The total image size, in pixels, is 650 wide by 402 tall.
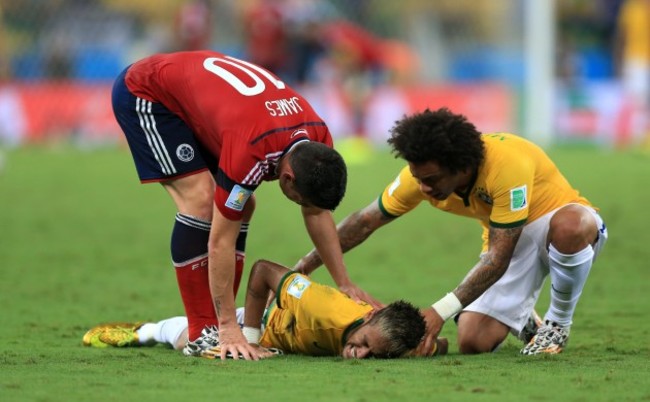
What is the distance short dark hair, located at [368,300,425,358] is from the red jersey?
34.4 inches

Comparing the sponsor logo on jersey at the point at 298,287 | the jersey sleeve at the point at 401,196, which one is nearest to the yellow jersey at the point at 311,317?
the sponsor logo on jersey at the point at 298,287

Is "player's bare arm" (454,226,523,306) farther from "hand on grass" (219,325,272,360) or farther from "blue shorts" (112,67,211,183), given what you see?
"blue shorts" (112,67,211,183)

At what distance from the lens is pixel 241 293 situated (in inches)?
353

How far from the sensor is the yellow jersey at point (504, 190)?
6.09m

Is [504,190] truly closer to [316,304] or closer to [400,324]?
[400,324]

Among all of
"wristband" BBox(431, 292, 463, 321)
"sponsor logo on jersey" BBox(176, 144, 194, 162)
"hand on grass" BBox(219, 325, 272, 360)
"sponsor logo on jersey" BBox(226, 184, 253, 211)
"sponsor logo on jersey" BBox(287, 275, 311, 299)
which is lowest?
"hand on grass" BBox(219, 325, 272, 360)

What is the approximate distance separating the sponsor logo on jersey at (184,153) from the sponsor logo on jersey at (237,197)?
27.6 inches

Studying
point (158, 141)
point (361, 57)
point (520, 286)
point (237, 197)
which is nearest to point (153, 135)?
point (158, 141)

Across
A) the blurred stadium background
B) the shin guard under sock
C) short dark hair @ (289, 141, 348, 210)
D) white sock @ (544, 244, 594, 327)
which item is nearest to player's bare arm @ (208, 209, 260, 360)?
the shin guard under sock

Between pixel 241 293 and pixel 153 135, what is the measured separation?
2620mm

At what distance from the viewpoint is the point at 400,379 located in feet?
17.9

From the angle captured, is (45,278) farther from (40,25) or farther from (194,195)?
(40,25)

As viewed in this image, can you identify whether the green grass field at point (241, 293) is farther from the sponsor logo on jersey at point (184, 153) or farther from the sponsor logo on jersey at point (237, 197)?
the sponsor logo on jersey at point (184, 153)

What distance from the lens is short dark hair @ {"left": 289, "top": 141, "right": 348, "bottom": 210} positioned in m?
5.77
